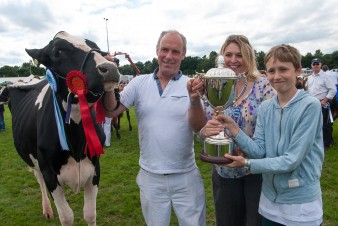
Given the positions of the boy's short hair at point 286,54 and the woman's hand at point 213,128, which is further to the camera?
the woman's hand at point 213,128

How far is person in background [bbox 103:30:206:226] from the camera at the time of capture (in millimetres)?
2363

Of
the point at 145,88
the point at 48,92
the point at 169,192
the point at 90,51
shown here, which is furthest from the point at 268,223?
the point at 48,92

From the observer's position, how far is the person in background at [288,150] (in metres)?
1.83

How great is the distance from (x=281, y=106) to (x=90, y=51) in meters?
1.42

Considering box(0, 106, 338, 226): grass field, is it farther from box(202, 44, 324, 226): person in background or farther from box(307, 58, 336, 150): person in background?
box(202, 44, 324, 226): person in background

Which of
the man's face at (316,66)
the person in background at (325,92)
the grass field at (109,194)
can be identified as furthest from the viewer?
the man's face at (316,66)

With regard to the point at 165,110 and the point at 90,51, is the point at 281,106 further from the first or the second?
the point at 90,51

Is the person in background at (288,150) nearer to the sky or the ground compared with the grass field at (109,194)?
nearer to the sky

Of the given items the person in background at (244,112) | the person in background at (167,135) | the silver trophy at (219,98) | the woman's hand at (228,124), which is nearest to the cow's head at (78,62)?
the person in background at (167,135)

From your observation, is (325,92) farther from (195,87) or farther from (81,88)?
(81,88)

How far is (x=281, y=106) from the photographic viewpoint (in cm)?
200

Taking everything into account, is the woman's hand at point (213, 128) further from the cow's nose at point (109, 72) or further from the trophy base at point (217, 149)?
the cow's nose at point (109, 72)

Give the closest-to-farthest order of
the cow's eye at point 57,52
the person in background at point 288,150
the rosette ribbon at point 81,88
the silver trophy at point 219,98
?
the person in background at point 288,150
the silver trophy at point 219,98
the rosette ribbon at point 81,88
the cow's eye at point 57,52

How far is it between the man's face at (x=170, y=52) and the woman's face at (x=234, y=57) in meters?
0.35
